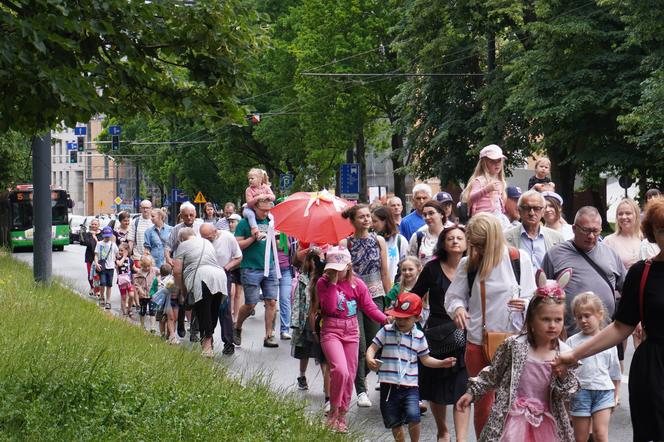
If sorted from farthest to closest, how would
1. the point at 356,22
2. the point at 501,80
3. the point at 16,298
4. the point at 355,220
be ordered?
the point at 356,22, the point at 501,80, the point at 16,298, the point at 355,220

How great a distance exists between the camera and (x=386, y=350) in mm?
8891

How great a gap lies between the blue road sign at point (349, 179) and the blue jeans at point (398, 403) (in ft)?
90.8

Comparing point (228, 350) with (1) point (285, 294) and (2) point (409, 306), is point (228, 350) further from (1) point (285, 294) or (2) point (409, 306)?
(2) point (409, 306)

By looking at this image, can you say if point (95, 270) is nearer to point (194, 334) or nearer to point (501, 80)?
point (194, 334)

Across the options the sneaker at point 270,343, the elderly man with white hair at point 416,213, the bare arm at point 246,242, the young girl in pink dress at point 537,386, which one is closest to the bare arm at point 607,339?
the young girl in pink dress at point 537,386

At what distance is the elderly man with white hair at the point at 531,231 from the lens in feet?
32.1

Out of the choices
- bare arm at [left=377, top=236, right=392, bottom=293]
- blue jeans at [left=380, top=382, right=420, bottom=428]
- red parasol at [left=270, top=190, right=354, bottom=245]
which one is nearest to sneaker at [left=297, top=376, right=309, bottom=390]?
bare arm at [left=377, top=236, right=392, bottom=293]

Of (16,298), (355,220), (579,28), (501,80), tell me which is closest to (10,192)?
(501,80)

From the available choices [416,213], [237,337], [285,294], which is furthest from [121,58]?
[285,294]

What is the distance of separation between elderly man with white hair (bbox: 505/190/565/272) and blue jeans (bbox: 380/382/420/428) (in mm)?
1701

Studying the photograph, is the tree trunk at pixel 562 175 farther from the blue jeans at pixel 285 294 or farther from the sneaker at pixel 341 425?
the sneaker at pixel 341 425

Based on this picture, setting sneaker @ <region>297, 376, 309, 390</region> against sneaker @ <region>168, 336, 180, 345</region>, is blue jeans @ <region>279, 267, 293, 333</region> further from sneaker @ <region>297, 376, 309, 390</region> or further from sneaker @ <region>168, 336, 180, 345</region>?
sneaker @ <region>297, 376, 309, 390</region>

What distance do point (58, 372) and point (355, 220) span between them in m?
3.49

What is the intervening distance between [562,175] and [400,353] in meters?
30.6
